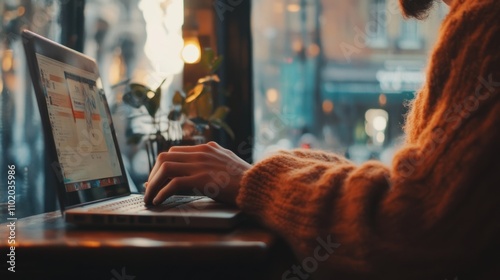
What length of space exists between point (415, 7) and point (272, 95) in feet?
5.67

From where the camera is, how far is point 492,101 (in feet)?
2.45

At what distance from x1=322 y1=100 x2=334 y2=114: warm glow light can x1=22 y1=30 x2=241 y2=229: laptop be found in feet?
7.44

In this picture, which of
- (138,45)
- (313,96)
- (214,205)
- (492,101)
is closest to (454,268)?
(492,101)

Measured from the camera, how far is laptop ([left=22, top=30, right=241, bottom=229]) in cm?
85

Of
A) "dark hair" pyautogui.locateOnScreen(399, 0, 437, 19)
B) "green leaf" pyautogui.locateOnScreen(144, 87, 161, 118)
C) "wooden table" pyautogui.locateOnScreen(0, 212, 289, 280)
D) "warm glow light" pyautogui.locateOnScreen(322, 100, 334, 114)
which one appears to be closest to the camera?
"wooden table" pyautogui.locateOnScreen(0, 212, 289, 280)

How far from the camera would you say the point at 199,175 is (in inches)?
37.4

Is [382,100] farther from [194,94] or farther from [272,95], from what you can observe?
[194,94]

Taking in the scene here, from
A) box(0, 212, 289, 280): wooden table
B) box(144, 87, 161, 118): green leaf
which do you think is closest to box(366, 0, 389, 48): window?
box(144, 87, 161, 118): green leaf

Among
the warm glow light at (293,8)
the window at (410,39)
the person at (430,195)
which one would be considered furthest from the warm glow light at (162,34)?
the window at (410,39)

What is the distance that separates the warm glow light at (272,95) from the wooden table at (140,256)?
7.46ft

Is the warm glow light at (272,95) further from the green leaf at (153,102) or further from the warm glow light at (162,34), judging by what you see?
the green leaf at (153,102)

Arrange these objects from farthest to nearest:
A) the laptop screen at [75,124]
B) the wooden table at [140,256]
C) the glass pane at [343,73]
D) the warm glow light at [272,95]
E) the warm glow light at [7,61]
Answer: the glass pane at [343,73] → the warm glow light at [272,95] → the warm glow light at [7,61] → the laptop screen at [75,124] → the wooden table at [140,256]

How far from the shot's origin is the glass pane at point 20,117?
5.03 feet

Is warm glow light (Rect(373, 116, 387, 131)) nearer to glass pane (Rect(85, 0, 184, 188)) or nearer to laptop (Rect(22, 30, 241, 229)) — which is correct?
glass pane (Rect(85, 0, 184, 188))
